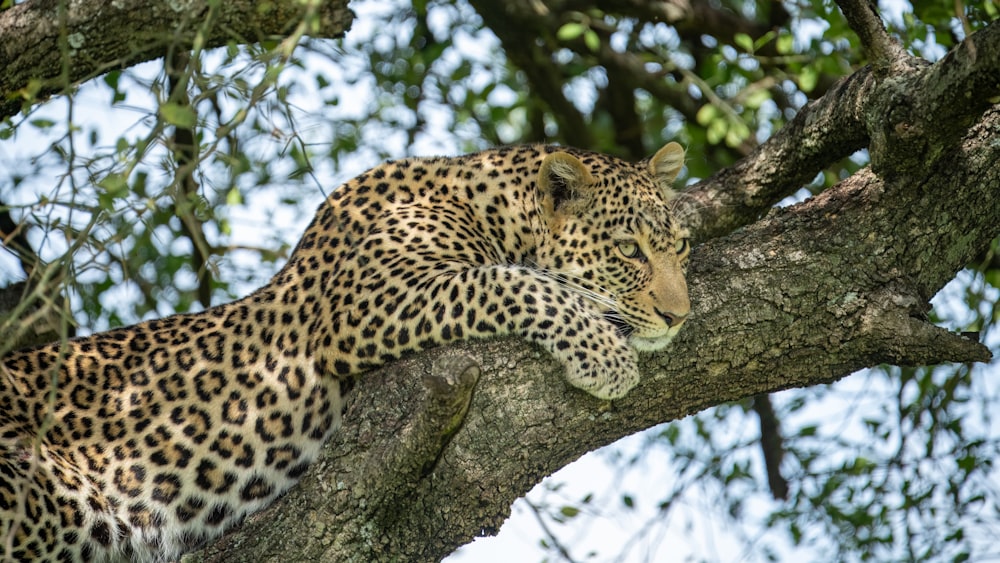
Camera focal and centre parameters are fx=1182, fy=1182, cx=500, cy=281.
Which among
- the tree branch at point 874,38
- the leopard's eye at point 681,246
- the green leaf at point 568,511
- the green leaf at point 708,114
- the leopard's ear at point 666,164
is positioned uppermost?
the green leaf at point 708,114

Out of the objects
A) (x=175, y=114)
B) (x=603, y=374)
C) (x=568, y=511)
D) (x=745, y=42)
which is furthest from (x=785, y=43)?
(x=175, y=114)

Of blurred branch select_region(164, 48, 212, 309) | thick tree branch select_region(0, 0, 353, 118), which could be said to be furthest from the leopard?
thick tree branch select_region(0, 0, 353, 118)

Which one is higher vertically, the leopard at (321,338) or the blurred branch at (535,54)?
the blurred branch at (535,54)

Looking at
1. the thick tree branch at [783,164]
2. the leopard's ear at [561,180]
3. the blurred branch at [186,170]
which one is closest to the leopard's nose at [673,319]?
the leopard's ear at [561,180]

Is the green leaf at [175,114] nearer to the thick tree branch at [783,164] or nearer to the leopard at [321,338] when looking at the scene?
the leopard at [321,338]

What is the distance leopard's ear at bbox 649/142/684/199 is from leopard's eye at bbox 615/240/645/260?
28.4 inches

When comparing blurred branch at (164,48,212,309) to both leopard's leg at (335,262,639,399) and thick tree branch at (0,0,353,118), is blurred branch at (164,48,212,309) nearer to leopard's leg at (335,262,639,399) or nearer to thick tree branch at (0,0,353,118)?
thick tree branch at (0,0,353,118)

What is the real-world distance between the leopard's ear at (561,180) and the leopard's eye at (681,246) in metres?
0.65

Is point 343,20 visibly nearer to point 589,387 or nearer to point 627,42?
point 589,387

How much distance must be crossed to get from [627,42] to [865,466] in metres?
4.40

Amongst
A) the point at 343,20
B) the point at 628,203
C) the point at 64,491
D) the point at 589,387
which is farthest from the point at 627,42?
the point at 64,491

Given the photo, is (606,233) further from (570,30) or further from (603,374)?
(570,30)

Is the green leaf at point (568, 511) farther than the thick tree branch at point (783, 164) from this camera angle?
Yes

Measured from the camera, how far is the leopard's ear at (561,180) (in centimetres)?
687
